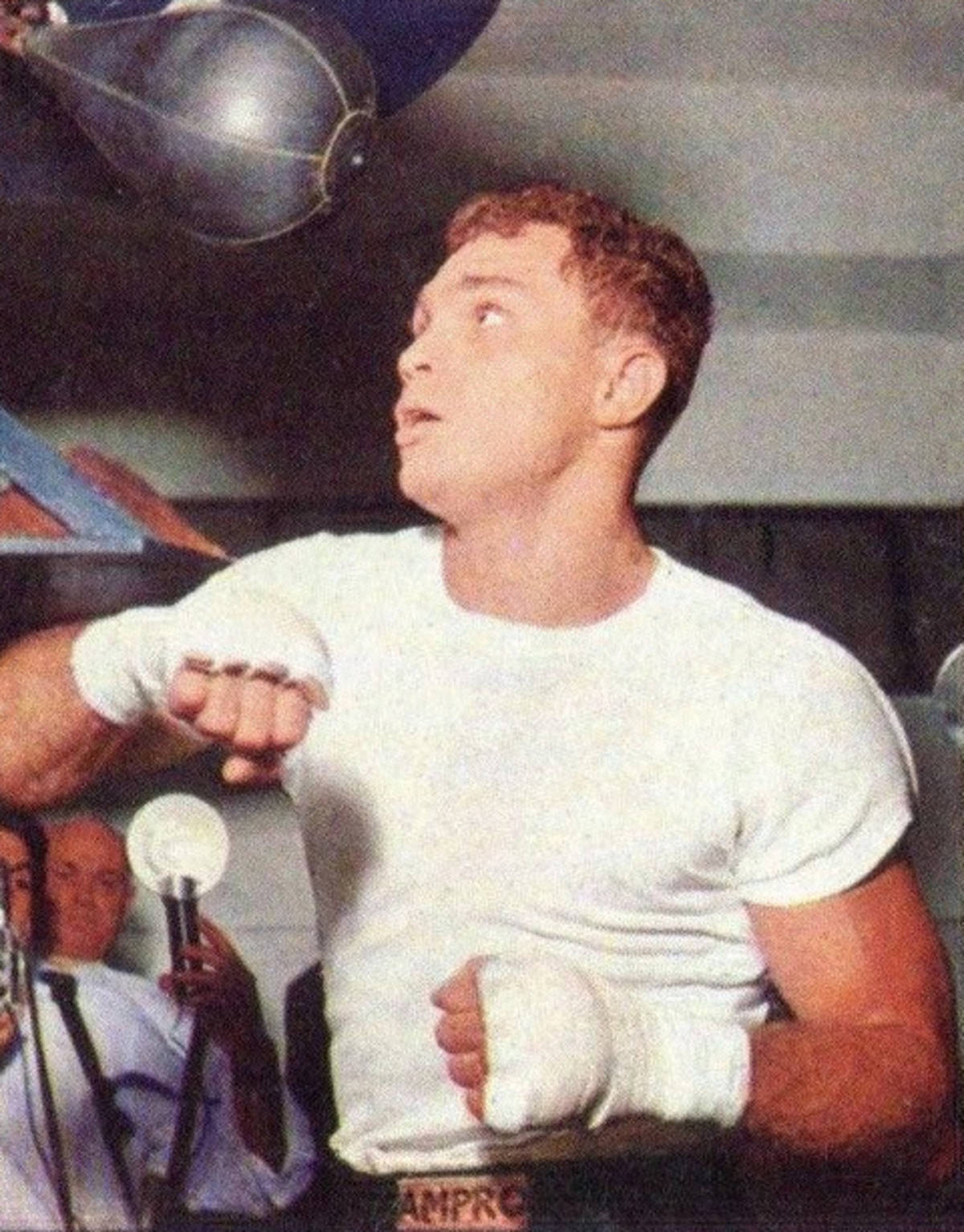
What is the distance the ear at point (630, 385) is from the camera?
3.03ft

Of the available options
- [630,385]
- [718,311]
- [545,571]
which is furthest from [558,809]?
[718,311]

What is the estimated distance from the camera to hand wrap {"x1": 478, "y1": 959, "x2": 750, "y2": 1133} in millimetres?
733

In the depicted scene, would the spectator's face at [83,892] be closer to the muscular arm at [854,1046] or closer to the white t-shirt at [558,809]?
the white t-shirt at [558,809]

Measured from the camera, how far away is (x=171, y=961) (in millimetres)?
963

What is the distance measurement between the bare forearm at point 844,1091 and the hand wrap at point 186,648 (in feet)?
0.92

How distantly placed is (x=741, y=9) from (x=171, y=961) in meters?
0.66

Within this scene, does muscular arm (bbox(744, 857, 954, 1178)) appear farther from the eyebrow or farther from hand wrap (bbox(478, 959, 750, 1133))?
the eyebrow

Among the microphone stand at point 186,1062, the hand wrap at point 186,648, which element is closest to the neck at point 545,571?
the hand wrap at point 186,648

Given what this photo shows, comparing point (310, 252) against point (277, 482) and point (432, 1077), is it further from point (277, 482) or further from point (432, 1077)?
point (432, 1077)

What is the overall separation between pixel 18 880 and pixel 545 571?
0.34 metres

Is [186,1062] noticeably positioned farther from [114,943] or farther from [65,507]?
[65,507]

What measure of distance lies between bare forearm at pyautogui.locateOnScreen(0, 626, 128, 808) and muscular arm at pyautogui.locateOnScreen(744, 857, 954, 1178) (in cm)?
37

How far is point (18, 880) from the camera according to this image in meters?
0.96

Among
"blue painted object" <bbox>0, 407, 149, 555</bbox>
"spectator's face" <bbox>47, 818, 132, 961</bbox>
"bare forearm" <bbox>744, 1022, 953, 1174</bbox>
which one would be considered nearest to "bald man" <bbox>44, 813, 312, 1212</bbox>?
"spectator's face" <bbox>47, 818, 132, 961</bbox>
